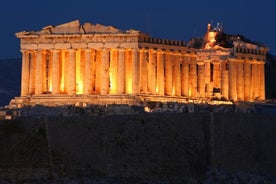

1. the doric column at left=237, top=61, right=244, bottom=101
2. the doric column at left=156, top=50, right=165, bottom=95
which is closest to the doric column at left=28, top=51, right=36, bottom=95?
the doric column at left=156, top=50, right=165, bottom=95

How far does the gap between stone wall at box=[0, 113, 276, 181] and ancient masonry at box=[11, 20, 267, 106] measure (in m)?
17.8

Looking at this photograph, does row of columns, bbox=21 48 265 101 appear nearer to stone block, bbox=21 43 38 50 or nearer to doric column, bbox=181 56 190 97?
doric column, bbox=181 56 190 97

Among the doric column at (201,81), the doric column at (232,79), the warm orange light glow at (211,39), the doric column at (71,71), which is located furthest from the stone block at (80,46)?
the warm orange light glow at (211,39)

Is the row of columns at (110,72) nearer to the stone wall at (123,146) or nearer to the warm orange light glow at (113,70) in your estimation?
the warm orange light glow at (113,70)

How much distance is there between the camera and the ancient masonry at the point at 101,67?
97.5 metres

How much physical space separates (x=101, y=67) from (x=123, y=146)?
79.7 feet

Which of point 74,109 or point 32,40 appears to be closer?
point 74,109

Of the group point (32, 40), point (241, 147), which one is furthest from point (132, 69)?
point (241, 147)

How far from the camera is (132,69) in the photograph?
320 ft

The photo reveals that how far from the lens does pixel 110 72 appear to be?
9825cm

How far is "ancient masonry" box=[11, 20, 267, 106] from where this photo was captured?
320 ft

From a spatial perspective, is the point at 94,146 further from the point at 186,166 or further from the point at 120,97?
the point at 120,97

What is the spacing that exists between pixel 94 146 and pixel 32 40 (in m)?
28.6

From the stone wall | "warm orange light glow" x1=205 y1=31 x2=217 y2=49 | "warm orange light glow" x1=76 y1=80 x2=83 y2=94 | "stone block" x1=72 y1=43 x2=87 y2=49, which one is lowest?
the stone wall
